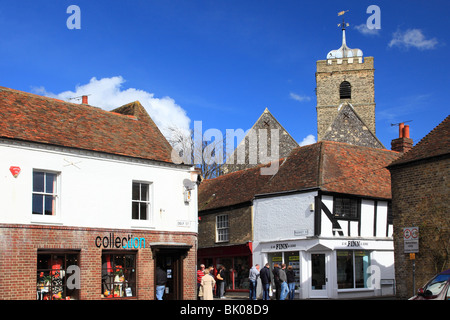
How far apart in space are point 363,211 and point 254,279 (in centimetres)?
698

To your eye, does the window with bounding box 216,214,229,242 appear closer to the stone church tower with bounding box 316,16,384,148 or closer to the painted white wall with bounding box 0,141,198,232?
the painted white wall with bounding box 0,141,198,232

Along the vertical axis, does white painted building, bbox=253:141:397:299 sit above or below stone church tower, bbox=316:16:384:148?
below

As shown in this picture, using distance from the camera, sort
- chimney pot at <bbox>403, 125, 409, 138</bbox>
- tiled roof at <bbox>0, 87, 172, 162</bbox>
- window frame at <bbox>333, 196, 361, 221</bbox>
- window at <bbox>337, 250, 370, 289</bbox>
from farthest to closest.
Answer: chimney pot at <bbox>403, 125, 409, 138</bbox>
window frame at <bbox>333, 196, 361, 221</bbox>
window at <bbox>337, 250, 370, 289</bbox>
tiled roof at <bbox>0, 87, 172, 162</bbox>

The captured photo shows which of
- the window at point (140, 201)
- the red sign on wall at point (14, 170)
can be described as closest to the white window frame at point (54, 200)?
the red sign on wall at point (14, 170)

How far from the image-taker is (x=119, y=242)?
752 inches

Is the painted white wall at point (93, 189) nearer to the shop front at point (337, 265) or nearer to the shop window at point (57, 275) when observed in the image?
the shop window at point (57, 275)

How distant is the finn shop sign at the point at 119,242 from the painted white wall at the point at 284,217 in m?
8.50

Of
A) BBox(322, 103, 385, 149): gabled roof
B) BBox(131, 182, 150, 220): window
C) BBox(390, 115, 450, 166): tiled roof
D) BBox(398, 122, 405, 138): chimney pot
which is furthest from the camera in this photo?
BBox(322, 103, 385, 149): gabled roof

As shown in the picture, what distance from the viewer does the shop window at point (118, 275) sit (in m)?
18.8

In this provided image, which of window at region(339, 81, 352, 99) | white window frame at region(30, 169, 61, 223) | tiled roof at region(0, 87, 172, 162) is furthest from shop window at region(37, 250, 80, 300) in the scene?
window at region(339, 81, 352, 99)

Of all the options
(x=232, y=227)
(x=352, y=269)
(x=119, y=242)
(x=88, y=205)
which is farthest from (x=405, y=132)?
(x=88, y=205)

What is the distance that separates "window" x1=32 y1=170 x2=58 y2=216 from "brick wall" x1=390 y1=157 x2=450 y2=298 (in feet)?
41.8

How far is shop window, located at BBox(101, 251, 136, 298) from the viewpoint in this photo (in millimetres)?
18828
